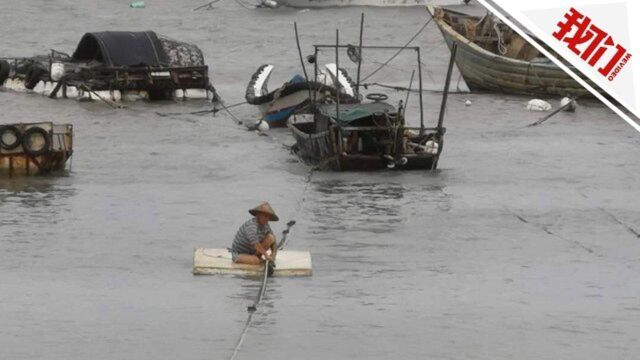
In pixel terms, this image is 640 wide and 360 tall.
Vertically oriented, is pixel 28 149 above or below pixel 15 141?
below

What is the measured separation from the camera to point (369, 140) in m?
30.5

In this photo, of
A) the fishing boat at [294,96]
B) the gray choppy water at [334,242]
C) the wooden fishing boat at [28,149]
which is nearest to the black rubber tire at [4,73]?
the gray choppy water at [334,242]

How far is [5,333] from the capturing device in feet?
50.9

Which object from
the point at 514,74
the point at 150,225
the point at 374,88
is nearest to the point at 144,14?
the point at 374,88

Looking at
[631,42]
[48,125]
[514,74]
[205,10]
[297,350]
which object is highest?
[631,42]

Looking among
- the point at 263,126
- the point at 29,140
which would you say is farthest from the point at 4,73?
the point at 29,140

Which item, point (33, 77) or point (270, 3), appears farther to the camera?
point (270, 3)

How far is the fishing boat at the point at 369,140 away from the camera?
29.7 meters

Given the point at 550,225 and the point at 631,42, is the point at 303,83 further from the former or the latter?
the point at 631,42

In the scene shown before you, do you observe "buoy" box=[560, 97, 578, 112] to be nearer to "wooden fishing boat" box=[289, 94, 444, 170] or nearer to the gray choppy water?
the gray choppy water

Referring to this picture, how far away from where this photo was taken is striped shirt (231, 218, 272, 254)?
1806cm

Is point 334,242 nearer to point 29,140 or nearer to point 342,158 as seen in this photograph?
point 342,158

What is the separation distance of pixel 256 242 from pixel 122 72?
80.1ft

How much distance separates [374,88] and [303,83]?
11510mm
